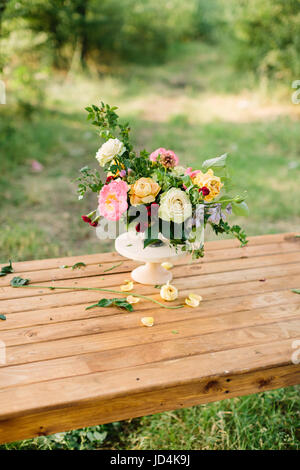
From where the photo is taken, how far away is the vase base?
6.26 ft

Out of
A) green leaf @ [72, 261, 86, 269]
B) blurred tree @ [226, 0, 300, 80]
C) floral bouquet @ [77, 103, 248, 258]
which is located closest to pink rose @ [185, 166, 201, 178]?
floral bouquet @ [77, 103, 248, 258]

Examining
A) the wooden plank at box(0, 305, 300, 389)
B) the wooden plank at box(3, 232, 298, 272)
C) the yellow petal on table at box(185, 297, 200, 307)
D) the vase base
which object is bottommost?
the wooden plank at box(0, 305, 300, 389)

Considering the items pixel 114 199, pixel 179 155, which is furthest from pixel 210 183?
pixel 179 155

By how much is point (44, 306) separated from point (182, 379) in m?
0.63

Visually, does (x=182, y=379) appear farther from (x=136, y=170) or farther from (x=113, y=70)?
(x=113, y=70)

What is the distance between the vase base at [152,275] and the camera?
191 centimetres

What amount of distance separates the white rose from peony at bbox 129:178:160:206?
128mm

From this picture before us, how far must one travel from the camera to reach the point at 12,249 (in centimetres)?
338

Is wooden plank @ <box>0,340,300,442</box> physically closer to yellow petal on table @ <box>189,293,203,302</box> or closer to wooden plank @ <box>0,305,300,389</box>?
wooden plank @ <box>0,305,300,389</box>

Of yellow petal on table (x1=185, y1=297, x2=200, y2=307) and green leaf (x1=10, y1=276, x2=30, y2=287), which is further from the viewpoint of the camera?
green leaf (x1=10, y1=276, x2=30, y2=287)

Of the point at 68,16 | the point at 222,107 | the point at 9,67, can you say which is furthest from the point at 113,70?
the point at 9,67

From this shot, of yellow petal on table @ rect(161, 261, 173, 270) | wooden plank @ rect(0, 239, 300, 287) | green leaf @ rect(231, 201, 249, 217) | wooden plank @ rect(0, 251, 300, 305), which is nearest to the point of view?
green leaf @ rect(231, 201, 249, 217)

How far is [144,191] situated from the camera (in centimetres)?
161

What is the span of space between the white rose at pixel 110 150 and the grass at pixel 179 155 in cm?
44
